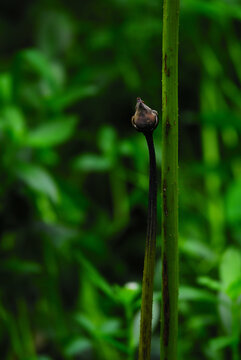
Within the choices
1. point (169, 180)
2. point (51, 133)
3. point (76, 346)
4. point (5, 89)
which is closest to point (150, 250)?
point (169, 180)

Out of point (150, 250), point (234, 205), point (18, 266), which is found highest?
point (234, 205)

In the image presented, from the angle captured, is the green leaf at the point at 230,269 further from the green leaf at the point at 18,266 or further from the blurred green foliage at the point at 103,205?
the green leaf at the point at 18,266

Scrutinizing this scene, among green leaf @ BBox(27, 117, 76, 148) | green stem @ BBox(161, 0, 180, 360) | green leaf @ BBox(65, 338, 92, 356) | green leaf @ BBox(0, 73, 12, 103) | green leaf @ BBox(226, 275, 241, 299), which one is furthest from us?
green leaf @ BBox(0, 73, 12, 103)

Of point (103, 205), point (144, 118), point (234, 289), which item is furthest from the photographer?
point (103, 205)

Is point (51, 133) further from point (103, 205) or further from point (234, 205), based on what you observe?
point (103, 205)

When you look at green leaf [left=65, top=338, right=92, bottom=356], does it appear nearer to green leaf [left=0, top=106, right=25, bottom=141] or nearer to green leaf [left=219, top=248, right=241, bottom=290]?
green leaf [left=219, top=248, right=241, bottom=290]

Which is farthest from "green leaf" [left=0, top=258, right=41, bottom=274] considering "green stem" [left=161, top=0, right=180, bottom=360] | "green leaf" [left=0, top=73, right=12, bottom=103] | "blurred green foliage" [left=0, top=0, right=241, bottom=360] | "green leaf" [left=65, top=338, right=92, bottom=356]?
"green stem" [left=161, top=0, right=180, bottom=360]
